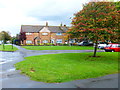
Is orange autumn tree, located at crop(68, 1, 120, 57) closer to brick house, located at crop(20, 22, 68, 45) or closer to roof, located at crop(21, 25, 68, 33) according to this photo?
brick house, located at crop(20, 22, 68, 45)

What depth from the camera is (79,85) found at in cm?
500

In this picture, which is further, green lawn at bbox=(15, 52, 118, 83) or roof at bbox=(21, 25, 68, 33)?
roof at bbox=(21, 25, 68, 33)

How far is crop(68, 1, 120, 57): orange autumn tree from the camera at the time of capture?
10.4m

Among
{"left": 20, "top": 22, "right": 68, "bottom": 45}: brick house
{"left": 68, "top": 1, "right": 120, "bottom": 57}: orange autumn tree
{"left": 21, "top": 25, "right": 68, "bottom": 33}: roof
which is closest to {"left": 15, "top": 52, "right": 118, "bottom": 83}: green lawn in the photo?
{"left": 68, "top": 1, "right": 120, "bottom": 57}: orange autumn tree

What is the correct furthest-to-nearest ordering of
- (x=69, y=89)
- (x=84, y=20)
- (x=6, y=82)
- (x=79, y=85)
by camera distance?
1. (x=84, y=20)
2. (x=6, y=82)
3. (x=79, y=85)
4. (x=69, y=89)

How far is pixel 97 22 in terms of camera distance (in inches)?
419

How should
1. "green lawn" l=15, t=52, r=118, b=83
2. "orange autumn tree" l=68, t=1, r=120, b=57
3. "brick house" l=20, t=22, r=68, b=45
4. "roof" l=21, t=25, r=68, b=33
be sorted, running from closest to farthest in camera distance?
"green lawn" l=15, t=52, r=118, b=83 → "orange autumn tree" l=68, t=1, r=120, b=57 → "brick house" l=20, t=22, r=68, b=45 → "roof" l=21, t=25, r=68, b=33

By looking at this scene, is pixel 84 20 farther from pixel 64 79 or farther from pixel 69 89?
pixel 69 89

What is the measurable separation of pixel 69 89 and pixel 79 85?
1.93 ft

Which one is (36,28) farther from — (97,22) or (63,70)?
(63,70)

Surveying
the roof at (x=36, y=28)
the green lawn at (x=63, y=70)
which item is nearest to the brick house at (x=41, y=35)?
the roof at (x=36, y=28)

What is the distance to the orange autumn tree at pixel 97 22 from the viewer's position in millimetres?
10367

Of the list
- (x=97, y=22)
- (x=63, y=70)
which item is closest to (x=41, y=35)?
(x=97, y=22)

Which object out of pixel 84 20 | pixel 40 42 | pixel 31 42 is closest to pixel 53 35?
pixel 40 42
